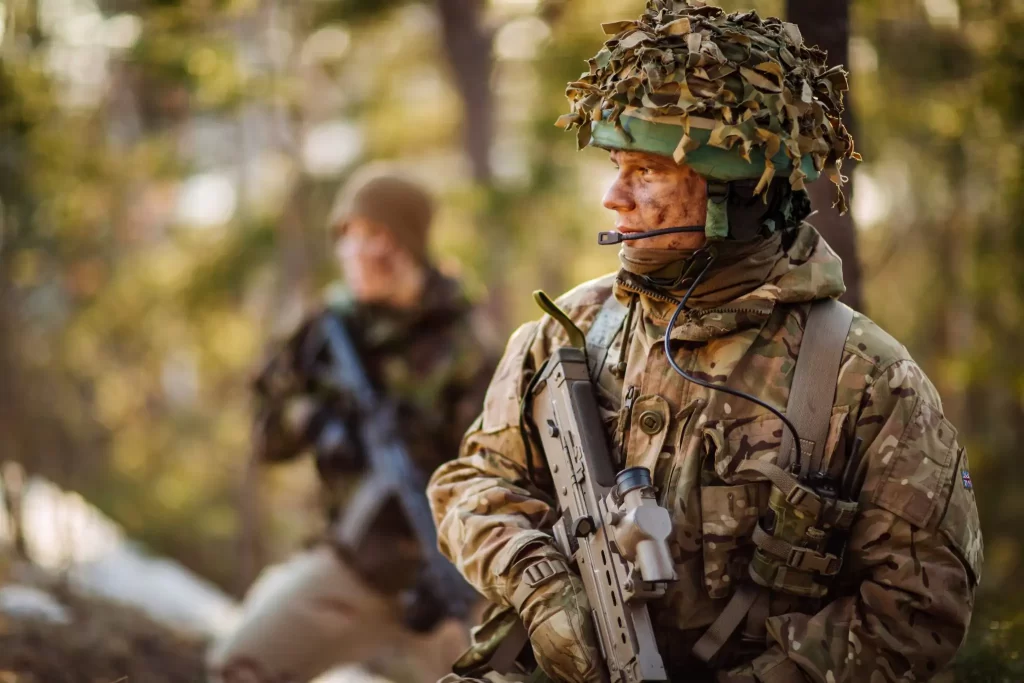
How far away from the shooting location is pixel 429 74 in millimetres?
13281

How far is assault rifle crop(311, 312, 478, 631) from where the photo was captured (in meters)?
5.25

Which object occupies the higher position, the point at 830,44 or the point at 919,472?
the point at 830,44

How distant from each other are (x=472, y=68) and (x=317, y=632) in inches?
240

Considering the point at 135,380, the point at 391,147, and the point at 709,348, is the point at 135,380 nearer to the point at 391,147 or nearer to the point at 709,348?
the point at 391,147

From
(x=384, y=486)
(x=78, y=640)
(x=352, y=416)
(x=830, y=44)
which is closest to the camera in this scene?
(x=830, y=44)

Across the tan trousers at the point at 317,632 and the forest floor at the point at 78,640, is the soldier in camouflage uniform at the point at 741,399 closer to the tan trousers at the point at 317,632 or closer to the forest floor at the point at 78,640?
the tan trousers at the point at 317,632

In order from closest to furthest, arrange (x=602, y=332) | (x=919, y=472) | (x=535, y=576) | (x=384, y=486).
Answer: (x=919, y=472), (x=535, y=576), (x=602, y=332), (x=384, y=486)

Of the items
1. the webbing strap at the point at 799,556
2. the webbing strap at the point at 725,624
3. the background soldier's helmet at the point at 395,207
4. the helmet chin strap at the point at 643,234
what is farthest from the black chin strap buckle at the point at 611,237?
the background soldier's helmet at the point at 395,207

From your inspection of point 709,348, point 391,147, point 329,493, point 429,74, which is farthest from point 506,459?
point 429,74

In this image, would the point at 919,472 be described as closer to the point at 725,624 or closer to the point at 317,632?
the point at 725,624

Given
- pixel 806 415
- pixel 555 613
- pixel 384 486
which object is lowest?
pixel 384 486

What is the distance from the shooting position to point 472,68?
10008 mm

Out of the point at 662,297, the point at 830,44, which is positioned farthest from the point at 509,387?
the point at 830,44

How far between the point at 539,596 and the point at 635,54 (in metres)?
1.44
